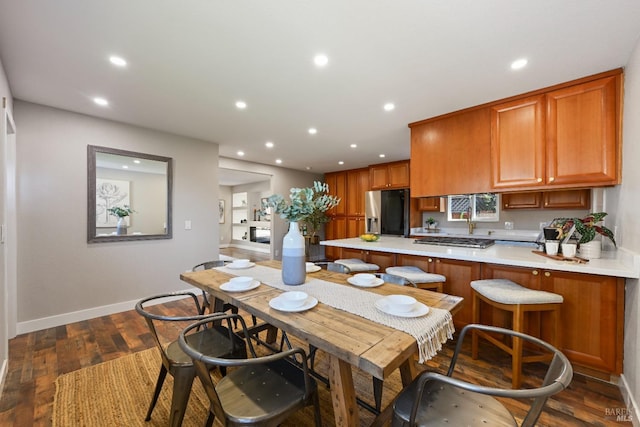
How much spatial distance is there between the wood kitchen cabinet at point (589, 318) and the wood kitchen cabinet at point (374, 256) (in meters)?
1.26

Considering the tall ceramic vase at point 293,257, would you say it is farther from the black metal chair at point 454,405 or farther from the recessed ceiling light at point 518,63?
the recessed ceiling light at point 518,63

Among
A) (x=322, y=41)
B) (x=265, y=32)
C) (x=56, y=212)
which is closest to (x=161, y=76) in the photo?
(x=265, y=32)

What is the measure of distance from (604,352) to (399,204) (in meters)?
3.57

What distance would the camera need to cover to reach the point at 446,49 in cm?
181

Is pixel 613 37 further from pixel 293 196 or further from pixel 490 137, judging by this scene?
pixel 293 196

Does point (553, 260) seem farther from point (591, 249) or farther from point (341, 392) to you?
point (341, 392)

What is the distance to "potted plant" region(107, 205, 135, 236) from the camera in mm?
3217

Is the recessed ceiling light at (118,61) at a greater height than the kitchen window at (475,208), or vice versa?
the recessed ceiling light at (118,61)

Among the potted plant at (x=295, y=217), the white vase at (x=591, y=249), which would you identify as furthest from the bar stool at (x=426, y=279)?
the potted plant at (x=295, y=217)

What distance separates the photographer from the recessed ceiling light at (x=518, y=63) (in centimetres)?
192

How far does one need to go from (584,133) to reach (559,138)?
157mm

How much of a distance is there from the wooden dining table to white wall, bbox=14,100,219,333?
259cm

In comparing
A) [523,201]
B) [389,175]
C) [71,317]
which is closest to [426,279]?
[523,201]

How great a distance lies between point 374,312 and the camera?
4.24ft
